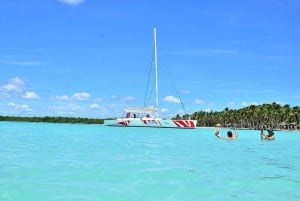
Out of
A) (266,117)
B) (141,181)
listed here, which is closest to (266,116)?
(266,117)

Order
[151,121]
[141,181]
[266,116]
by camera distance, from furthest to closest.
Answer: [266,116] → [151,121] → [141,181]

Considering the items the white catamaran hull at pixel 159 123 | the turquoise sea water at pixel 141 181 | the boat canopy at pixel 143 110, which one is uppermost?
the boat canopy at pixel 143 110

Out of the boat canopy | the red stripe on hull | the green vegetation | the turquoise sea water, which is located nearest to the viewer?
the turquoise sea water

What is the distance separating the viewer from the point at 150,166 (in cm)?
2311

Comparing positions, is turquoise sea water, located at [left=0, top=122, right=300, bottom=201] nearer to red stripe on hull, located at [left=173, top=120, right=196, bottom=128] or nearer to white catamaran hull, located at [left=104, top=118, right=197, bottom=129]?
white catamaran hull, located at [left=104, top=118, right=197, bottom=129]

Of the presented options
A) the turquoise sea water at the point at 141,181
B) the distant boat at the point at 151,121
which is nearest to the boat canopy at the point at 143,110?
the distant boat at the point at 151,121

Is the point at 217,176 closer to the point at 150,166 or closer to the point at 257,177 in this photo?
the point at 257,177

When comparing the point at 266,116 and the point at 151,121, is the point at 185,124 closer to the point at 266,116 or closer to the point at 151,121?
the point at 151,121

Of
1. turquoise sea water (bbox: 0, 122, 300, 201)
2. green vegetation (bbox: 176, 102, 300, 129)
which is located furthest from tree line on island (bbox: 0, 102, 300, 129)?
turquoise sea water (bbox: 0, 122, 300, 201)

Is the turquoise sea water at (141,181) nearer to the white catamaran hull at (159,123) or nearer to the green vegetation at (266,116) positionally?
the white catamaran hull at (159,123)

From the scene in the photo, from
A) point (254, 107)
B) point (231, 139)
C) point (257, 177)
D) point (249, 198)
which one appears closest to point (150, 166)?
point (257, 177)

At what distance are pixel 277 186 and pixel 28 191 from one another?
28.8 feet

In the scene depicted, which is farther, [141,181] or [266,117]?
[266,117]

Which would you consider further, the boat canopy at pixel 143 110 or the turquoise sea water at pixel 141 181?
the boat canopy at pixel 143 110
